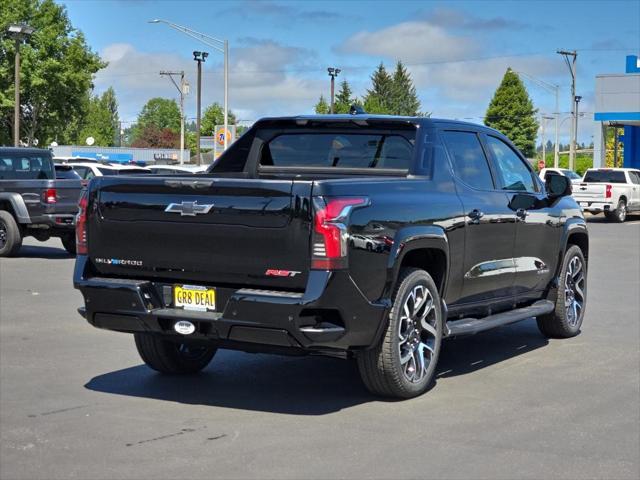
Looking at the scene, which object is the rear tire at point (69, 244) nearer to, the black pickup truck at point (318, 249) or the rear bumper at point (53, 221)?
the rear bumper at point (53, 221)

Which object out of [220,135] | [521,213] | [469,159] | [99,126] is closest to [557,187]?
[521,213]

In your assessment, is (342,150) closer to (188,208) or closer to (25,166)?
(188,208)

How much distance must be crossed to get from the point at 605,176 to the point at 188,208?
3099cm

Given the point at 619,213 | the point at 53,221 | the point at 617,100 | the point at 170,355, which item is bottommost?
the point at 170,355

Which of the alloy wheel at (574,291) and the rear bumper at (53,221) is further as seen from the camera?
the rear bumper at (53,221)

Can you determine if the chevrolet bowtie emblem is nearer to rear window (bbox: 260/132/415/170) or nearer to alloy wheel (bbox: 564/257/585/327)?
rear window (bbox: 260/132/415/170)

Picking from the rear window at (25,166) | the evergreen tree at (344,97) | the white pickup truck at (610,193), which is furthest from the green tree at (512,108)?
the rear window at (25,166)

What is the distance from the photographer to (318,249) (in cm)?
640

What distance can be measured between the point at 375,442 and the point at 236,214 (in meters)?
1.63

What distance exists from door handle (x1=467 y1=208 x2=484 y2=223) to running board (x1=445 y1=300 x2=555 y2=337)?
776 mm

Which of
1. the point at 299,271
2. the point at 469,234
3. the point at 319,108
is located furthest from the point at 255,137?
the point at 319,108

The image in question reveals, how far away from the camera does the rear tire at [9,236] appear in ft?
61.0

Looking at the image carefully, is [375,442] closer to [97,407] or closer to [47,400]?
[97,407]

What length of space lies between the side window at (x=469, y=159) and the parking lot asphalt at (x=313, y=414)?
1506 mm
